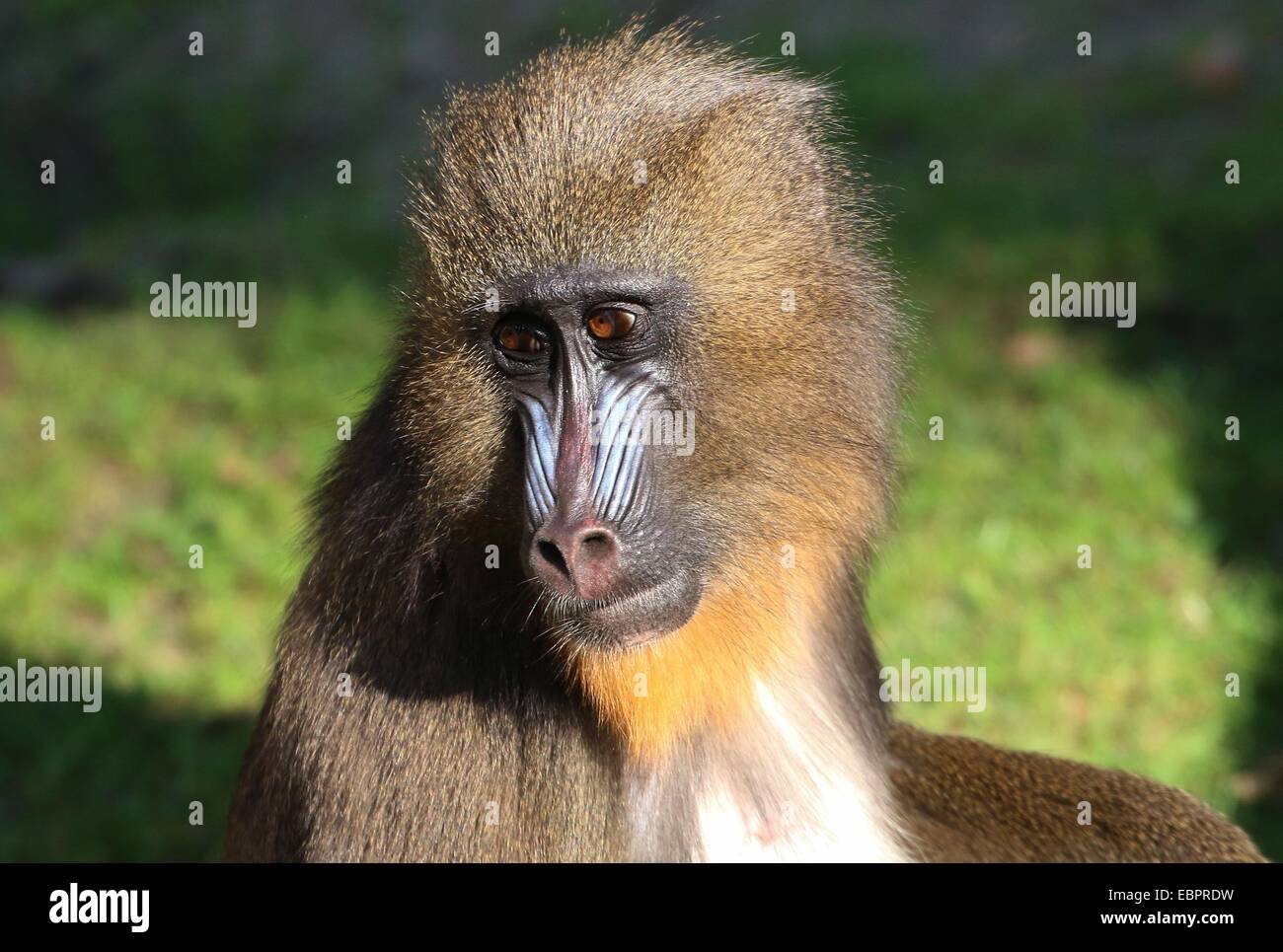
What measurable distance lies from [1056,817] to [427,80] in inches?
297

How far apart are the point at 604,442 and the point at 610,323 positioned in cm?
29

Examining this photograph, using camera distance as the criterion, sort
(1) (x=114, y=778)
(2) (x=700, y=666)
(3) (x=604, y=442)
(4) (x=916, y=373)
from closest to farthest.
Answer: (3) (x=604, y=442) → (2) (x=700, y=666) → (4) (x=916, y=373) → (1) (x=114, y=778)

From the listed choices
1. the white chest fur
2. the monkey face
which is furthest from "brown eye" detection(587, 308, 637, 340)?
the white chest fur

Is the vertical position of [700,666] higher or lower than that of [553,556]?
lower

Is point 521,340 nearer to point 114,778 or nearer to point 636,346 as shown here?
point 636,346

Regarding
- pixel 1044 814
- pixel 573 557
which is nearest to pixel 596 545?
pixel 573 557

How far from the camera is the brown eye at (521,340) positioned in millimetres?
3887

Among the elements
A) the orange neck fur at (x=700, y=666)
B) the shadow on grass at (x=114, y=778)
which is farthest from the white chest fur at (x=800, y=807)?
the shadow on grass at (x=114, y=778)

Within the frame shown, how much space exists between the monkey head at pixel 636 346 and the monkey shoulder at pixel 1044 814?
114 cm

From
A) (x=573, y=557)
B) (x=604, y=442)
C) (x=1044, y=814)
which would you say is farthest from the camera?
(x=1044, y=814)

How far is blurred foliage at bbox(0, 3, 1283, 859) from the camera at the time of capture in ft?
21.7

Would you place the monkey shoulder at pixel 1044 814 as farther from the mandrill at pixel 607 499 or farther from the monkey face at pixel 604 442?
the monkey face at pixel 604 442

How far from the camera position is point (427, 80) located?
36.0 feet

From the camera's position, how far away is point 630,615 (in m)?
3.76
